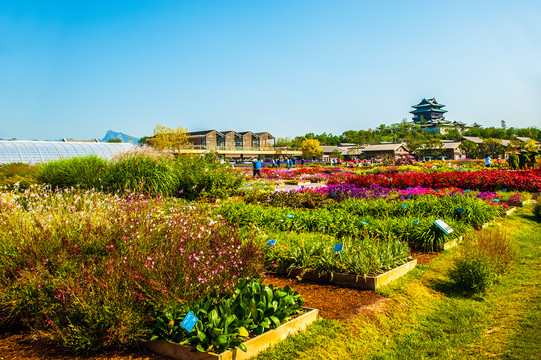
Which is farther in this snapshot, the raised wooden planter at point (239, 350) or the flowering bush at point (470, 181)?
the flowering bush at point (470, 181)

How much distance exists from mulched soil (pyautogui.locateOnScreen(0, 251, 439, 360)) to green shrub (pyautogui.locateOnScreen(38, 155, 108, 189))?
6987 mm

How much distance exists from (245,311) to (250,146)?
95.2m

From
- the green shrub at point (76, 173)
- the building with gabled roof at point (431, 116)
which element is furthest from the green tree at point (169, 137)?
the building with gabled roof at point (431, 116)

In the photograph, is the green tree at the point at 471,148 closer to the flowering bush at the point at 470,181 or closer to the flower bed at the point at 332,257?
the flowering bush at the point at 470,181

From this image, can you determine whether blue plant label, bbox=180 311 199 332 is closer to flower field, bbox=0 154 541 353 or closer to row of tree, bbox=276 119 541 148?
flower field, bbox=0 154 541 353

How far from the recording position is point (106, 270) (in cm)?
363

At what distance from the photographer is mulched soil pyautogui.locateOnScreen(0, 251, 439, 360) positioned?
3.41 metres

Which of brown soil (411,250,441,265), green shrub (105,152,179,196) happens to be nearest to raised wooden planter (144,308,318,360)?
brown soil (411,250,441,265)

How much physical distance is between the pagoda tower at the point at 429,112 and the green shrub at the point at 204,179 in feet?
459

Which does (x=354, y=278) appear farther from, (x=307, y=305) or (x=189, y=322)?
(x=189, y=322)

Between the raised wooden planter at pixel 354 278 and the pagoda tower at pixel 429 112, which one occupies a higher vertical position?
the pagoda tower at pixel 429 112

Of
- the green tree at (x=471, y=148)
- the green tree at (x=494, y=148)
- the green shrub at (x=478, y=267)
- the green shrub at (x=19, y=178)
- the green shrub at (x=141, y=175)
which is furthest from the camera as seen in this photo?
the green tree at (x=494, y=148)

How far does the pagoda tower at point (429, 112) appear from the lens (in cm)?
14162

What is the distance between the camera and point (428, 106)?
142 m
